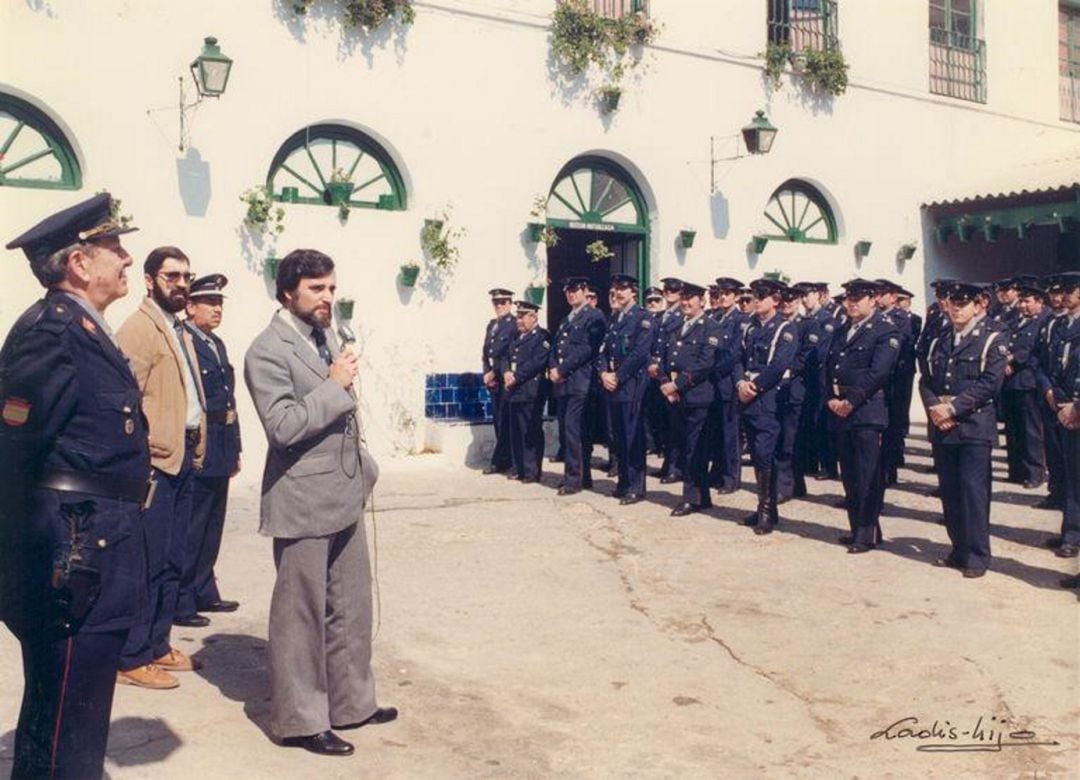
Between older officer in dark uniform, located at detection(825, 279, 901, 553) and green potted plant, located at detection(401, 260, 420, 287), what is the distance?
5.13 m

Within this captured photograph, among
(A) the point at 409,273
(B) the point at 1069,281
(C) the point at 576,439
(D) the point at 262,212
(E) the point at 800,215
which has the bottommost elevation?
(C) the point at 576,439

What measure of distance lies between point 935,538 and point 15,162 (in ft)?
27.6

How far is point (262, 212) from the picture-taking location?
10375mm

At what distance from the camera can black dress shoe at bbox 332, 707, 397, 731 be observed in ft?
14.0

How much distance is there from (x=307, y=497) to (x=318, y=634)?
54 centimetres

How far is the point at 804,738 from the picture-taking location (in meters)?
4.32

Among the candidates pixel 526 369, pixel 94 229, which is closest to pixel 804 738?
pixel 94 229

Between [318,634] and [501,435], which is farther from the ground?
[501,435]

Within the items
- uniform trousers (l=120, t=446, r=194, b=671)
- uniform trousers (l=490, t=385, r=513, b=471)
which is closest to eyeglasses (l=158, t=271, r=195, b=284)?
uniform trousers (l=120, t=446, r=194, b=671)

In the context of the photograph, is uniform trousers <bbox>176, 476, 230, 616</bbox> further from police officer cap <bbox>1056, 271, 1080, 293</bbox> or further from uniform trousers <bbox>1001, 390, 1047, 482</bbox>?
uniform trousers <bbox>1001, 390, 1047, 482</bbox>

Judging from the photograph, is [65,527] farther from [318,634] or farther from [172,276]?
[172,276]

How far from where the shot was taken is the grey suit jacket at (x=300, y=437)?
396 centimetres

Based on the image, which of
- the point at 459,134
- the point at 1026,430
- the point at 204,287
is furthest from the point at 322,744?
Result: the point at 459,134

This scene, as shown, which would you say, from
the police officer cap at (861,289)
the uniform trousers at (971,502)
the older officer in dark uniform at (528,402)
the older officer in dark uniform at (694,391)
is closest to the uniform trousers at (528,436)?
the older officer in dark uniform at (528,402)
